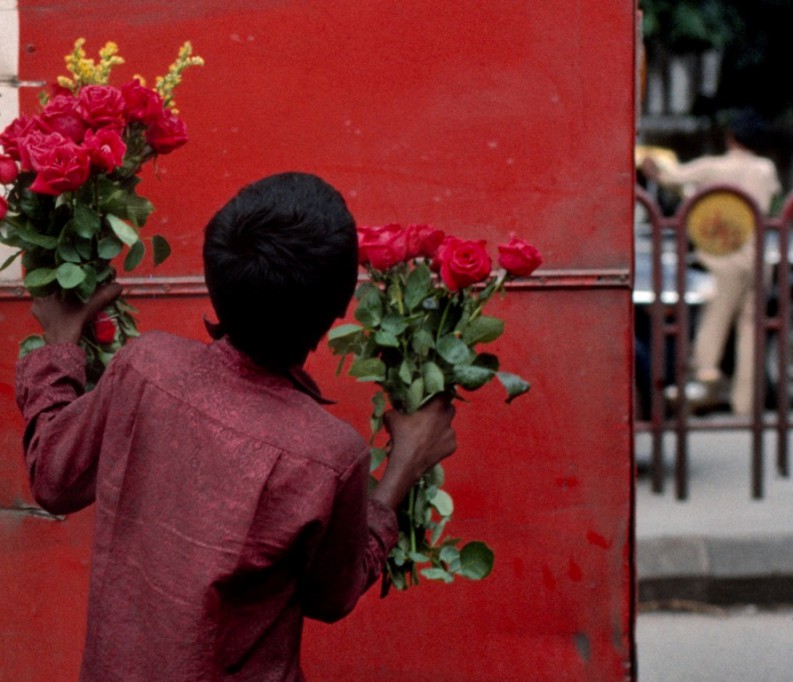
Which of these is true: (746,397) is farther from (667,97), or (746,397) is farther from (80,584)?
(667,97)

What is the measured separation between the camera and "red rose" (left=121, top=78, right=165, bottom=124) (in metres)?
2.12

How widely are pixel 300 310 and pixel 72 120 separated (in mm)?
614

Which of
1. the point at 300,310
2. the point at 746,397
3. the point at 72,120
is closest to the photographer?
the point at 300,310

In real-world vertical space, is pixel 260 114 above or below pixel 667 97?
above

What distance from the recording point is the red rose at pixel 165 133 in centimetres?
217

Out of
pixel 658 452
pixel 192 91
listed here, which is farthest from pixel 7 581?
pixel 658 452

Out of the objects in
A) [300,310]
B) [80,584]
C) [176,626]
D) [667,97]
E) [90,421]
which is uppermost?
[300,310]

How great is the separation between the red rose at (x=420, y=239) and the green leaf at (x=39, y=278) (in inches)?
22.3

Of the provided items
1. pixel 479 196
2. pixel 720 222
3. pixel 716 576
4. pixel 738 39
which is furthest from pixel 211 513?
pixel 738 39

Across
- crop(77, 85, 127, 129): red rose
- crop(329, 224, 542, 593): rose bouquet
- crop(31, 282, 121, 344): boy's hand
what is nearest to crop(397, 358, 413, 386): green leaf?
crop(329, 224, 542, 593): rose bouquet

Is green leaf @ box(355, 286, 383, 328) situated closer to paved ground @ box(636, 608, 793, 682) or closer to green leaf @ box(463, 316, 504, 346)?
green leaf @ box(463, 316, 504, 346)

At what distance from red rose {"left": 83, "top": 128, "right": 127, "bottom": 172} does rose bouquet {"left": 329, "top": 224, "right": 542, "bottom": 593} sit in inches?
15.7

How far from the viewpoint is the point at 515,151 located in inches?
107

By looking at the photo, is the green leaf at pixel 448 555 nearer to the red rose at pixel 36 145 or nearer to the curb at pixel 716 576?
the red rose at pixel 36 145
